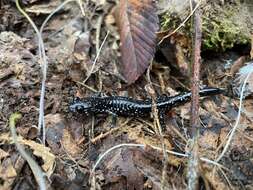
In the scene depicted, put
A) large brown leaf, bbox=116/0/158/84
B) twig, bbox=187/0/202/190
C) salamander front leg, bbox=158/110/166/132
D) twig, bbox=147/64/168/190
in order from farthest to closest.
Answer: large brown leaf, bbox=116/0/158/84, salamander front leg, bbox=158/110/166/132, twig, bbox=147/64/168/190, twig, bbox=187/0/202/190

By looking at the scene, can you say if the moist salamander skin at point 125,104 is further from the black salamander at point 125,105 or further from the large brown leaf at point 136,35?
the large brown leaf at point 136,35

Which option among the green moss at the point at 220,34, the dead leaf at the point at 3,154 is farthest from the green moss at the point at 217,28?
the dead leaf at the point at 3,154

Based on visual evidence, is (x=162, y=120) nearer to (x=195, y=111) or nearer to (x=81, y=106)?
(x=195, y=111)

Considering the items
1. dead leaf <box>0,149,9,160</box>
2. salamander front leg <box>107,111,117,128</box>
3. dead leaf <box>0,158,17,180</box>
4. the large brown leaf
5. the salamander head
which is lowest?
dead leaf <box>0,158,17,180</box>

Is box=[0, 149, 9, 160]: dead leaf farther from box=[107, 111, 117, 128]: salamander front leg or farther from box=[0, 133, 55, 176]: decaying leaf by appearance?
box=[107, 111, 117, 128]: salamander front leg

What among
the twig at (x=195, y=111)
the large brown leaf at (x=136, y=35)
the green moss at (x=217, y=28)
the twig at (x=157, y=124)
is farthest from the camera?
the green moss at (x=217, y=28)

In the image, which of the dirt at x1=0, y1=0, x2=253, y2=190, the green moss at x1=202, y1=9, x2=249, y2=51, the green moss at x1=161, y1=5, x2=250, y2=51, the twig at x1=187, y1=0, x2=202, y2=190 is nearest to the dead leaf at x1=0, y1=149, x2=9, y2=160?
the dirt at x1=0, y1=0, x2=253, y2=190
